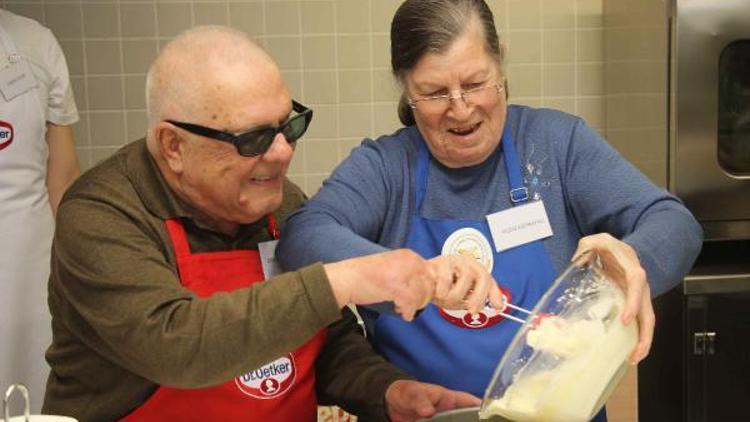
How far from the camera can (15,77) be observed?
2242 millimetres

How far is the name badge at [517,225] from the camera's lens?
1471 mm

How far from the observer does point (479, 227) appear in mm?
1486

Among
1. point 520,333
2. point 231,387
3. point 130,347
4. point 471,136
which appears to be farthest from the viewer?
point 471,136

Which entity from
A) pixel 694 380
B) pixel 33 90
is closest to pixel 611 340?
pixel 694 380

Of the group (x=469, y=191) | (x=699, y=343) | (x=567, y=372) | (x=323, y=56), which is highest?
(x=323, y=56)

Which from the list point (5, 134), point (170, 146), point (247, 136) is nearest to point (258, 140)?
point (247, 136)

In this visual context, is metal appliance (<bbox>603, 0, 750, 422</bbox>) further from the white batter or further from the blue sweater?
the white batter

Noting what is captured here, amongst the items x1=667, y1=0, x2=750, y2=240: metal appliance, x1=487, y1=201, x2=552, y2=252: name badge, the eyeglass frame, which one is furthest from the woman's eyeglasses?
x1=667, y1=0, x2=750, y2=240: metal appliance

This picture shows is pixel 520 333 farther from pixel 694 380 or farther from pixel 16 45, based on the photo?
pixel 16 45

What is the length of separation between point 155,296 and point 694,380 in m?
1.50

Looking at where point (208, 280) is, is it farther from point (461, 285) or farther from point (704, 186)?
point (704, 186)

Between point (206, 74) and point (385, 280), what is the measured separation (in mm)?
360

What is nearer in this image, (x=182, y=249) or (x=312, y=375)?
(x=182, y=249)

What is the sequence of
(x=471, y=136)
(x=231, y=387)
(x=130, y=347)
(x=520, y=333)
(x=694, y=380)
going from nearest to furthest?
1. (x=520, y=333)
2. (x=130, y=347)
3. (x=231, y=387)
4. (x=471, y=136)
5. (x=694, y=380)
